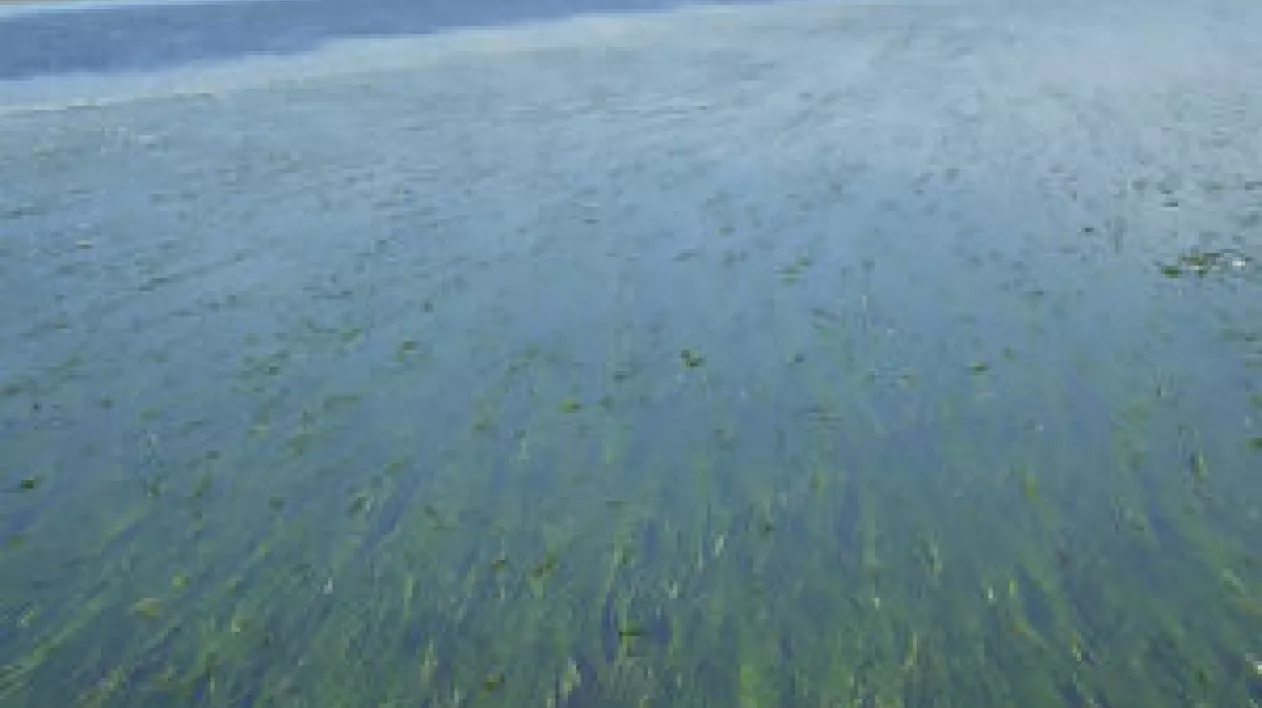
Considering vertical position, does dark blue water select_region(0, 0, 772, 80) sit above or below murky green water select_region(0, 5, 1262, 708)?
above

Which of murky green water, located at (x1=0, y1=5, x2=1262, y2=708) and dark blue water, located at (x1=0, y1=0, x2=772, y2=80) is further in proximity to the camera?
dark blue water, located at (x1=0, y1=0, x2=772, y2=80)

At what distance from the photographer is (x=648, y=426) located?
1473 cm

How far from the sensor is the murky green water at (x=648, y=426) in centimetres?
1018

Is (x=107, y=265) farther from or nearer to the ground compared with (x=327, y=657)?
farther from the ground

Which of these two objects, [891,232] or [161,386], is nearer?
[161,386]

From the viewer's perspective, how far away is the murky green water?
10.2 metres

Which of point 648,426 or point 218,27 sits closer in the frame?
point 648,426

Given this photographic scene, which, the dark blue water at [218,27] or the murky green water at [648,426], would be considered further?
the dark blue water at [218,27]

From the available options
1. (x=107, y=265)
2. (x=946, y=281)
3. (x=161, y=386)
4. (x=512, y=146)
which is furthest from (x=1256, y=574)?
(x=512, y=146)

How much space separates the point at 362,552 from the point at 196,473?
12.7ft

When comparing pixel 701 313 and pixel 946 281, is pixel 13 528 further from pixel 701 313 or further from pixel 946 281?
pixel 946 281

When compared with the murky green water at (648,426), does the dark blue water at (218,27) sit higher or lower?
higher

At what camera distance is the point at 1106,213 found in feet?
76.4

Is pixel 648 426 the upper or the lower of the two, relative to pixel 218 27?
lower
